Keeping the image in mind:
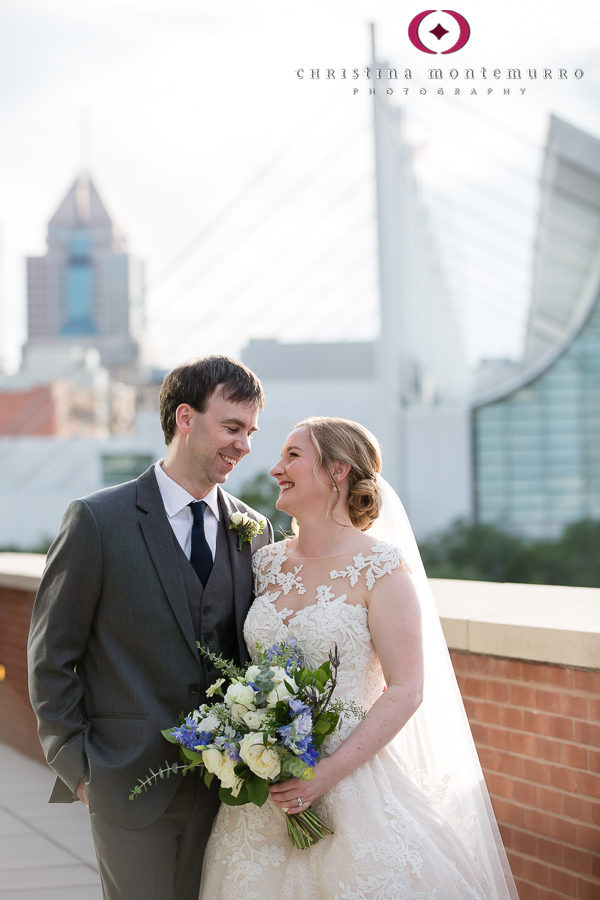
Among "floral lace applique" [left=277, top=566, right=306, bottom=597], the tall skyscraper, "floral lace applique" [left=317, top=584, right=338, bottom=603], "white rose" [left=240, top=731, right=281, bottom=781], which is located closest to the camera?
"white rose" [left=240, top=731, right=281, bottom=781]

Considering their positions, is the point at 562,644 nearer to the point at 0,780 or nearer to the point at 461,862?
the point at 461,862

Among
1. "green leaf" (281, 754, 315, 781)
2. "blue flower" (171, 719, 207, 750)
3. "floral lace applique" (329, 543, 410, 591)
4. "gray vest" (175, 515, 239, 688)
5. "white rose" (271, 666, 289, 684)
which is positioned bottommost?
"green leaf" (281, 754, 315, 781)

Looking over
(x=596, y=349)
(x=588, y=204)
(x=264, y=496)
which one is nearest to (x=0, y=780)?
(x=264, y=496)

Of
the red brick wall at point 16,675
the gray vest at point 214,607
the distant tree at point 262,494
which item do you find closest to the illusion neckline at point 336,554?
the gray vest at point 214,607

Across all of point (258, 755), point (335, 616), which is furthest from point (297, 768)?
point (335, 616)

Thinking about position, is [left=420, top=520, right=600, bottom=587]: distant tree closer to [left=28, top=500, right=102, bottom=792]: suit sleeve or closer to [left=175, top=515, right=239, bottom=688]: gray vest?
[left=175, top=515, right=239, bottom=688]: gray vest

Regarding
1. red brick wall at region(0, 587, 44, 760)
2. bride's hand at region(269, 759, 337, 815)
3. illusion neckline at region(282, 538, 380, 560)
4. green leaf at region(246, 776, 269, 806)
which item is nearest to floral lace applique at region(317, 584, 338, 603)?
illusion neckline at region(282, 538, 380, 560)

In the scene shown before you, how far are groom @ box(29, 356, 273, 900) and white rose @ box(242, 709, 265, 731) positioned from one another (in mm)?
384

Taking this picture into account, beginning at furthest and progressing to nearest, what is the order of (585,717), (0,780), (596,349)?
(596,349) < (0,780) < (585,717)

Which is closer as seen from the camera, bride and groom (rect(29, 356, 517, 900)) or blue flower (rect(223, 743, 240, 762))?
blue flower (rect(223, 743, 240, 762))

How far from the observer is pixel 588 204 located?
57.8 m

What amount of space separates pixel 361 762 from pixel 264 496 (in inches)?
1598

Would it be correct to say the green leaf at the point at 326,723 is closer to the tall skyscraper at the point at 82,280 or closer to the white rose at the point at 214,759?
the white rose at the point at 214,759

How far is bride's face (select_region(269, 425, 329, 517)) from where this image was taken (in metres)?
3.20
